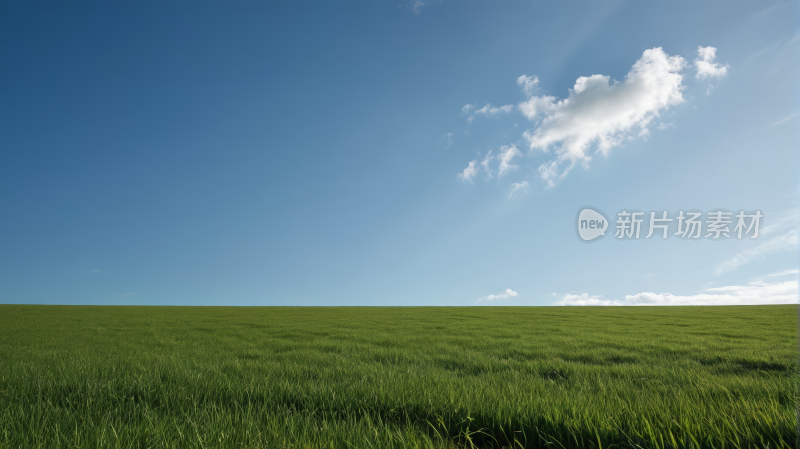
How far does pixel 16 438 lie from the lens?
2729 millimetres

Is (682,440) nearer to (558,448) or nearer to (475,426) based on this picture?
(558,448)

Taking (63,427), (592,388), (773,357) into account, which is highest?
(63,427)

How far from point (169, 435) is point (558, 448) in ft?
9.34

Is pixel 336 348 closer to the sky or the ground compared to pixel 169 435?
closer to the ground

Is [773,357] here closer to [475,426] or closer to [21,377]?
[475,426]

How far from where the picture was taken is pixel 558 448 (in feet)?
8.68

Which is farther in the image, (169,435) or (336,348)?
(336,348)

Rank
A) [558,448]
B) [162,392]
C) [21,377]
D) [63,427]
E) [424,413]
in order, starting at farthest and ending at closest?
[21,377] < [162,392] < [424,413] < [63,427] < [558,448]

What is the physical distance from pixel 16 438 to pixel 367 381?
3379 millimetres

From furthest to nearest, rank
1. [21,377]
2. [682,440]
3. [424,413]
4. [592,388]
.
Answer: [21,377] < [592,388] < [424,413] < [682,440]

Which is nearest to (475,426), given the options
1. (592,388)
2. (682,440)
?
(682,440)

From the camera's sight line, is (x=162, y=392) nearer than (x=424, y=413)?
No

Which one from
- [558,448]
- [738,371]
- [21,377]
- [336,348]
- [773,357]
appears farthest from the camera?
[336,348]

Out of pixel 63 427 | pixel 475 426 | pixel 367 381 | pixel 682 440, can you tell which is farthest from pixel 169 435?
pixel 682 440
